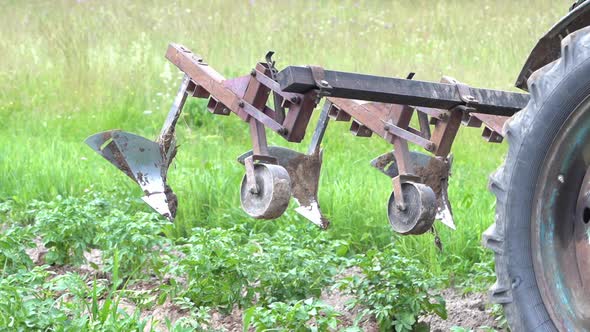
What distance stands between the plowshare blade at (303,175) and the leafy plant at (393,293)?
40 centimetres

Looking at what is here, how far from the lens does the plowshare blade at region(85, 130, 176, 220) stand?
14.3 ft

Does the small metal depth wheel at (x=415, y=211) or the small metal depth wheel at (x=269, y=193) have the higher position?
the small metal depth wheel at (x=415, y=211)


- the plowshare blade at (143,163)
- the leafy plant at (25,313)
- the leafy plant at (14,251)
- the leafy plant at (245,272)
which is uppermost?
the plowshare blade at (143,163)

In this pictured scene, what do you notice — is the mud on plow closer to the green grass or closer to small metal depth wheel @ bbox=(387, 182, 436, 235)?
small metal depth wheel @ bbox=(387, 182, 436, 235)

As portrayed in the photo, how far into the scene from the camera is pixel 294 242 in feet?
14.2

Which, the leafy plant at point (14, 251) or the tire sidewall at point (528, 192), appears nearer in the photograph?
the tire sidewall at point (528, 192)

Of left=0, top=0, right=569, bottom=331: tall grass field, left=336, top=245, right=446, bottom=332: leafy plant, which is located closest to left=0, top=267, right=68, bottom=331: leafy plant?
left=0, top=0, right=569, bottom=331: tall grass field

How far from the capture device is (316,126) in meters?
4.08

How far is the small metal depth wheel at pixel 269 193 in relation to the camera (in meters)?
3.66

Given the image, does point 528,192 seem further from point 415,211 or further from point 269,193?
point 269,193

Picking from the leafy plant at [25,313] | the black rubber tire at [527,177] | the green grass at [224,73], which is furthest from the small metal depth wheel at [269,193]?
the green grass at [224,73]

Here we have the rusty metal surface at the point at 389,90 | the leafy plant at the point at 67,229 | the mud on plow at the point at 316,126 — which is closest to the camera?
the rusty metal surface at the point at 389,90

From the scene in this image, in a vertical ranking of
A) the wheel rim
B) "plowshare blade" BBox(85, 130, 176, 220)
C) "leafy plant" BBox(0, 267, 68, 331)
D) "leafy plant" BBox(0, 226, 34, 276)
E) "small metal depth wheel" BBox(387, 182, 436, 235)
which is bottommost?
"leafy plant" BBox(0, 226, 34, 276)

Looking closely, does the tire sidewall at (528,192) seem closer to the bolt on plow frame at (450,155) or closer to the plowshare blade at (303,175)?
the bolt on plow frame at (450,155)
